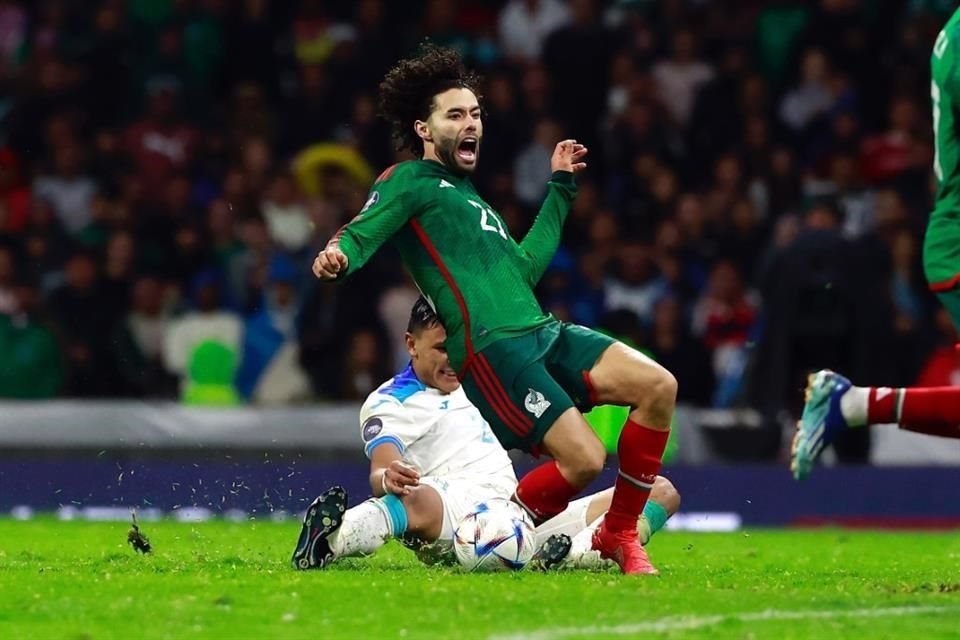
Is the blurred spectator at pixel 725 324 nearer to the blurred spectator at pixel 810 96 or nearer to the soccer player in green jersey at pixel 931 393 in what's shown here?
the blurred spectator at pixel 810 96

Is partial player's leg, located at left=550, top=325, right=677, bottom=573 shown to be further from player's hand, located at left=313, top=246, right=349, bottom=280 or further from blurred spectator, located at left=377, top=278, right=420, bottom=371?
blurred spectator, located at left=377, top=278, right=420, bottom=371

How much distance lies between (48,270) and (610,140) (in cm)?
488

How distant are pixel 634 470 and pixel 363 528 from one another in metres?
1.16

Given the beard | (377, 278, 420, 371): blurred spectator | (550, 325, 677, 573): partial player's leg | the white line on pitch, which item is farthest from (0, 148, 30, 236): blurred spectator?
the white line on pitch

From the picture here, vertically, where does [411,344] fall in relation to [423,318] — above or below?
below

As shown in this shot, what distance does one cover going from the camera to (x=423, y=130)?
8.91 meters

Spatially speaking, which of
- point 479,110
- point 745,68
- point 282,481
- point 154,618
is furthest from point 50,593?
point 745,68

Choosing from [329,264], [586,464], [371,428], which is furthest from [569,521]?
[329,264]

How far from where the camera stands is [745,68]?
17688 millimetres

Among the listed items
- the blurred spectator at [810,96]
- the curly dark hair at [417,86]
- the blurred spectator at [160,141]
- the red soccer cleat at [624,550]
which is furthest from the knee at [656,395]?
the blurred spectator at [160,141]

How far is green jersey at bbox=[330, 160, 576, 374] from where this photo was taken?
847 centimetres

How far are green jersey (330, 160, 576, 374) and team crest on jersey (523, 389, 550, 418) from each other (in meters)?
0.29

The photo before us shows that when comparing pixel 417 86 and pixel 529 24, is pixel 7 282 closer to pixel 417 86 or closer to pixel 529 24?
pixel 529 24

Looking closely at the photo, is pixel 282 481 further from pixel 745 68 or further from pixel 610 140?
pixel 745 68
